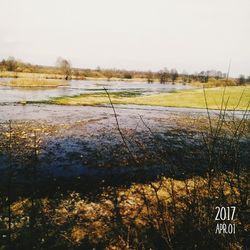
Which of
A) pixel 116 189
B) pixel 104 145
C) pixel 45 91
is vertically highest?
pixel 45 91

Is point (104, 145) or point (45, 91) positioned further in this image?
point (45, 91)

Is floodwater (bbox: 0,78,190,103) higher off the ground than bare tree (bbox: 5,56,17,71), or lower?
lower

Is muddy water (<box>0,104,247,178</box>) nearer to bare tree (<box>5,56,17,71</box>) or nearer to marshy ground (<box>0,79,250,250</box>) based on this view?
marshy ground (<box>0,79,250,250</box>)

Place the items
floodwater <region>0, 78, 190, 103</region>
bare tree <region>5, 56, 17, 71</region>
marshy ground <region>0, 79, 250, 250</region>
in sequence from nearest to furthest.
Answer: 1. marshy ground <region>0, 79, 250, 250</region>
2. floodwater <region>0, 78, 190, 103</region>
3. bare tree <region>5, 56, 17, 71</region>

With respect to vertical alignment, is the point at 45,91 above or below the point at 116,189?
above

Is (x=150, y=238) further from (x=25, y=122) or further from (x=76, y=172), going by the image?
(x=25, y=122)

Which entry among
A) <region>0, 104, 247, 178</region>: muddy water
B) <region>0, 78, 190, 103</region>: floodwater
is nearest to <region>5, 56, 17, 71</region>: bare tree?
<region>0, 78, 190, 103</region>: floodwater

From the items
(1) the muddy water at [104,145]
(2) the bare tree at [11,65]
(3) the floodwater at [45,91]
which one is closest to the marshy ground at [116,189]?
(1) the muddy water at [104,145]

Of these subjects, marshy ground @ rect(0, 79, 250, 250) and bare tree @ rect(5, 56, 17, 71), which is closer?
marshy ground @ rect(0, 79, 250, 250)

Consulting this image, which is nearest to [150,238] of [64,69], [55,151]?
[55,151]

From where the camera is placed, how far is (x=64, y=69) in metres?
123

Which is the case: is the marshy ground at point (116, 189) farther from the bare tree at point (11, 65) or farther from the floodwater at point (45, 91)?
the bare tree at point (11, 65)

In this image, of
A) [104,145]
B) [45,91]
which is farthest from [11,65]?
[104,145]

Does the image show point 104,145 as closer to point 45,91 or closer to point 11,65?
point 45,91
